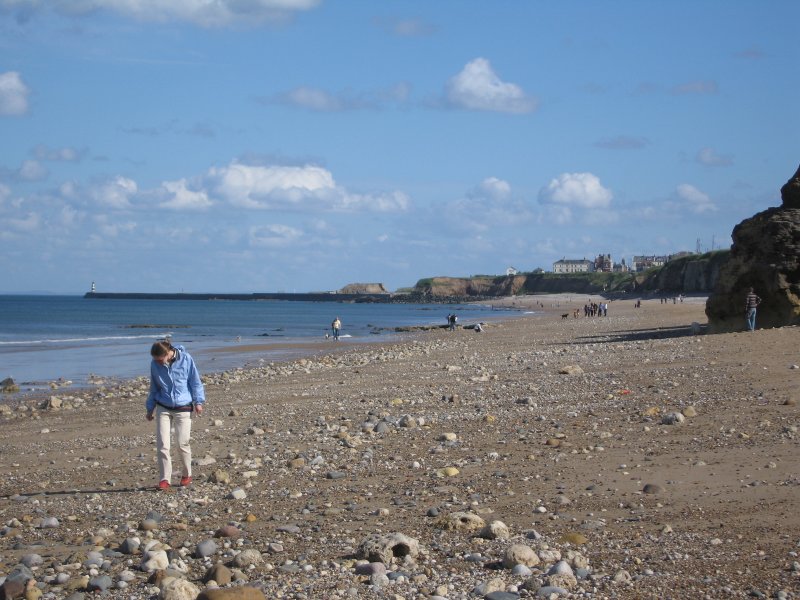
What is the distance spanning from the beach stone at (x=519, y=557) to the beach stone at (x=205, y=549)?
2511mm

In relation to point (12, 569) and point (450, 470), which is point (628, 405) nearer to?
point (450, 470)

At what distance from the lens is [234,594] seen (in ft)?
18.9

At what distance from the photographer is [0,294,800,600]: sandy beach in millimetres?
6367

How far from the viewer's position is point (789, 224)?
86.1 ft

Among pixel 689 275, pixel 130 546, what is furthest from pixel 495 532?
pixel 689 275

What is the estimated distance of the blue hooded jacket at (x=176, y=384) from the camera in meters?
10.2

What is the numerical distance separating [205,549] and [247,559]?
0.58 metres

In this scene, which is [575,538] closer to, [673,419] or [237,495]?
[237,495]

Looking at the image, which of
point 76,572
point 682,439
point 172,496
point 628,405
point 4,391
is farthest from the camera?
point 4,391

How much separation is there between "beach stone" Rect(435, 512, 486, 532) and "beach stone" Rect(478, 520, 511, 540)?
0.60 ft

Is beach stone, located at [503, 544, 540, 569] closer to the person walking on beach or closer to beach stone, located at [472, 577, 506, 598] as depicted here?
beach stone, located at [472, 577, 506, 598]

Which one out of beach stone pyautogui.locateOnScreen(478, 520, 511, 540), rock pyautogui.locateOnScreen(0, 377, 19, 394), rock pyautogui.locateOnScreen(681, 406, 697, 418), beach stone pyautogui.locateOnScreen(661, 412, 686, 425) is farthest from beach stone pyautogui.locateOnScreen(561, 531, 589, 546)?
rock pyautogui.locateOnScreen(0, 377, 19, 394)

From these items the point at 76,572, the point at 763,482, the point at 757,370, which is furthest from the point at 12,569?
the point at 757,370

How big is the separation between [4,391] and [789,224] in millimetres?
24343
